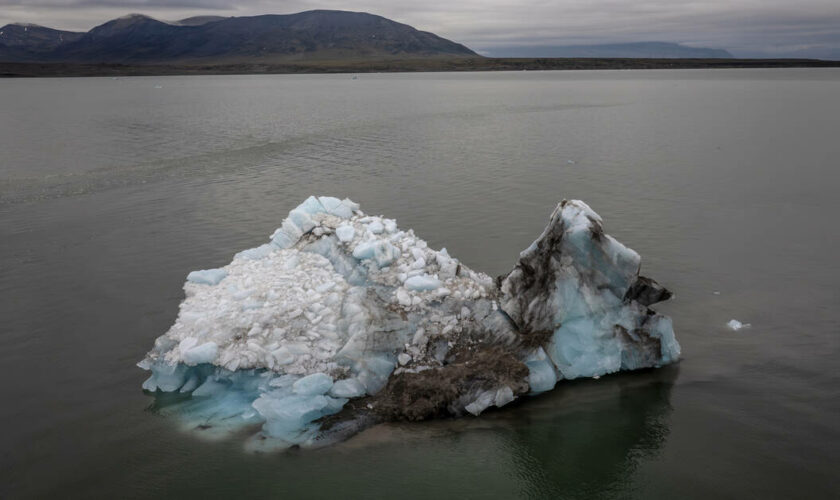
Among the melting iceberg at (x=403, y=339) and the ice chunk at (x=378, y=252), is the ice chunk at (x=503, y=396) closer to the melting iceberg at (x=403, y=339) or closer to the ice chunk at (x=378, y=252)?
the melting iceberg at (x=403, y=339)

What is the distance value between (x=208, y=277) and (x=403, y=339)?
6593 millimetres

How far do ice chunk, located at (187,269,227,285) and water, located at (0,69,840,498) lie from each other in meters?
0.87

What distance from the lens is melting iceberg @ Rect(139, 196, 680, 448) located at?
37.5 feet

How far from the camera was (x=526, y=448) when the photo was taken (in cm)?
1062

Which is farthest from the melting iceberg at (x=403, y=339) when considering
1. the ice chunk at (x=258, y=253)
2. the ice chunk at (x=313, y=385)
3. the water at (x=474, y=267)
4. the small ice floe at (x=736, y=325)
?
the small ice floe at (x=736, y=325)

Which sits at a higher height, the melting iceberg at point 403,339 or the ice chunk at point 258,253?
the ice chunk at point 258,253

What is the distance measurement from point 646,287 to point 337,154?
1099 inches

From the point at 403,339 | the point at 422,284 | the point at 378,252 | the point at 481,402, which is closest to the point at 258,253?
the point at 378,252

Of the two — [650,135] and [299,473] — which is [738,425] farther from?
[650,135]

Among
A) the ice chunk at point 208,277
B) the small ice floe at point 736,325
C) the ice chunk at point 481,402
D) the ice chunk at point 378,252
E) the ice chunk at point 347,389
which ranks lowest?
the ice chunk at point 481,402

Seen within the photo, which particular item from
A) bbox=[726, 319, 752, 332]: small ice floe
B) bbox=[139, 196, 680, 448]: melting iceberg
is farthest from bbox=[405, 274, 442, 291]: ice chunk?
bbox=[726, 319, 752, 332]: small ice floe

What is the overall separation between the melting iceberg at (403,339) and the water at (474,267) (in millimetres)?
533

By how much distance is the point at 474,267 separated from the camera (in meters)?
18.5

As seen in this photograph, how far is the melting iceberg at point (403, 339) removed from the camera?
11.4 m
